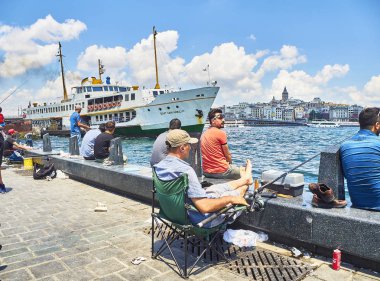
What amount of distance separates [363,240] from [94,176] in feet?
20.2

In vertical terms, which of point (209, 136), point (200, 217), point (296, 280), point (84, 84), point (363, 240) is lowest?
point (296, 280)

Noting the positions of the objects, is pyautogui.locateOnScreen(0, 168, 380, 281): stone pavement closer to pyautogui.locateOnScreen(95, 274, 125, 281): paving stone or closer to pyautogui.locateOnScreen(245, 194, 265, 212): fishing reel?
pyautogui.locateOnScreen(95, 274, 125, 281): paving stone

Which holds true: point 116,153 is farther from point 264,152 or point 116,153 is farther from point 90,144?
point 264,152

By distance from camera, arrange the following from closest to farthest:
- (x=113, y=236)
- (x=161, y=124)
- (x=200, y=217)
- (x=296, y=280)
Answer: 1. (x=296, y=280)
2. (x=200, y=217)
3. (x=113, y=236)
4. (x=161, y=124)

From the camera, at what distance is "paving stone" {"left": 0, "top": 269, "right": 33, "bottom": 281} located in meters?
3.26

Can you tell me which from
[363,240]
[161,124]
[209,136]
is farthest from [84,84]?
[363,240]

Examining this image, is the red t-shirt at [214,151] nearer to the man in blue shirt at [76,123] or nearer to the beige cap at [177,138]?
the beige cap at [177,138]

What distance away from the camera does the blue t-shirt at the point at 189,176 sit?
317 cm

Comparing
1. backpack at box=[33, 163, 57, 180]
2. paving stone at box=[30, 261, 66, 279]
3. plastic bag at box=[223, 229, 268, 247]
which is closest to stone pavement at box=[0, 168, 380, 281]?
paving stone at box=[30, 261, 66, 279]

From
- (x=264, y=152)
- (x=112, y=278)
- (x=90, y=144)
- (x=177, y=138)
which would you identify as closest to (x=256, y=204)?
(x=177, y=138)

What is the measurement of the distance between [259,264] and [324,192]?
1083 mm

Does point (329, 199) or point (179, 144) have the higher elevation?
point (179, 144)

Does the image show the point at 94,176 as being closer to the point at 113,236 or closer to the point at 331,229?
the point at 113,236

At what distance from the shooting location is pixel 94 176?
7.77 metres
